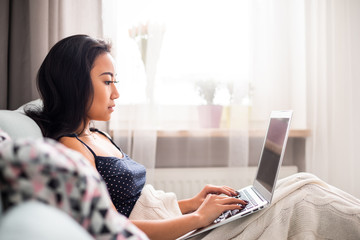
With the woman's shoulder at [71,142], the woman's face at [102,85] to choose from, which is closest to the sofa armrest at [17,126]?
the woman's shoulder at [71,142]

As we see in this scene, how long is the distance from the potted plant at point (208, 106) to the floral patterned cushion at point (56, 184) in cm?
149

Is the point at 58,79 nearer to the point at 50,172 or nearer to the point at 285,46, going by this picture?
the point at 50,172

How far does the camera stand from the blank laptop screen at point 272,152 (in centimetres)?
105

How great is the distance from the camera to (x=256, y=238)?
2.91 feet

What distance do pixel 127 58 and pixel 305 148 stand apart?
1.11 m

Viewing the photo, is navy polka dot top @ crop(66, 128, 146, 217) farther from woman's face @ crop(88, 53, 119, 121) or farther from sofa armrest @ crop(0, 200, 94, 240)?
sofa armrest @ crop(0, 200, 94, 240)

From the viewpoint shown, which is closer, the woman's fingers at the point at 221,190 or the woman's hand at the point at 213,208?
the woman's hand at the point at 213,208

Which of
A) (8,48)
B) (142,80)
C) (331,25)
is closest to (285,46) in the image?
(331,25)

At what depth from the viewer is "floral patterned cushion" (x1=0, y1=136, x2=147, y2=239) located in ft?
1.26

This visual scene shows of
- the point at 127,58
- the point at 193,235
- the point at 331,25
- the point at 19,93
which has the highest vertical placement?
the point at 331,25

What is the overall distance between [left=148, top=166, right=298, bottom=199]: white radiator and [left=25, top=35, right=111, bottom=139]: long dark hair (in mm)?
901

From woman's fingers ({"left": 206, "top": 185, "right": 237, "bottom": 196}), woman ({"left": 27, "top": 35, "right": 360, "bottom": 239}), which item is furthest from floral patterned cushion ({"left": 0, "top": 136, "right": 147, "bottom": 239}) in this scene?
woman's fingers ({"left": 206, "top": 185, "right": 237, "bottom": 196})

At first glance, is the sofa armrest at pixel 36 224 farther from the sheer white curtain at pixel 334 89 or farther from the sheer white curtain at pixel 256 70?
the sheer white curtain at pixel 334 89

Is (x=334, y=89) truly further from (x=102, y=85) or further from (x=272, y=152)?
(x=102, y=85)
